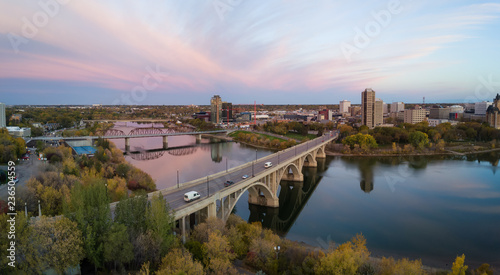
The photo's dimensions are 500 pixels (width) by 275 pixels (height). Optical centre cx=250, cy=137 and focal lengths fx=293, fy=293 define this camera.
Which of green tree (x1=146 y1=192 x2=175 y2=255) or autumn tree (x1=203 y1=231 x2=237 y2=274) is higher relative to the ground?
green tree (x1=146 y1=192 x2=175 y2=255)

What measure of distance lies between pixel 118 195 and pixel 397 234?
18441 mm

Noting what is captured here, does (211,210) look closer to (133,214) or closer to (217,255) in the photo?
(217,255)

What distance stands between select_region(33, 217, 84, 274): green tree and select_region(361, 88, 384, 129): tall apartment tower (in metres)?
77.1

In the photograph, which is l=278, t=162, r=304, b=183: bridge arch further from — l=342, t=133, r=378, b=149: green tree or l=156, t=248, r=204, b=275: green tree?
l=156, t=248, r=204, b=275: green tree

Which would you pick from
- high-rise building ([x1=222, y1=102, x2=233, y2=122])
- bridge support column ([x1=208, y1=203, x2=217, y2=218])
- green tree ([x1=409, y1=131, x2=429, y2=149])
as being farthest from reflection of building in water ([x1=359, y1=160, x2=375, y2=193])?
high-rise building ([x1=222, y1=102, x2=233, y2=122])

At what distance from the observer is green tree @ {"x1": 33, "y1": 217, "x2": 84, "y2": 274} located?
9992 mm

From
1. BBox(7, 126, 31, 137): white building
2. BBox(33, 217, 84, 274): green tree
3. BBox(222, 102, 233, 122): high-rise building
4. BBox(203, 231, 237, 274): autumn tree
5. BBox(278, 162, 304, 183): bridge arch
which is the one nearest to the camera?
BBox(33, 217, 84, 274): green tree

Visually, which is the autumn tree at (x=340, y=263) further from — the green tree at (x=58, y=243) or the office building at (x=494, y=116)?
the office building at (x=494, y=116)

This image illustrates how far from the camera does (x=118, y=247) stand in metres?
10.8

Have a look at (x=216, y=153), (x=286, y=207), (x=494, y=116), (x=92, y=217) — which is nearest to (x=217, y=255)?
(x=92, y=217)

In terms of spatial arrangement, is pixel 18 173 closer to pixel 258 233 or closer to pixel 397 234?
pixel 258 233

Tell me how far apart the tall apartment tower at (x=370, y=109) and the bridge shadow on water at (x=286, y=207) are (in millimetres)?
47948

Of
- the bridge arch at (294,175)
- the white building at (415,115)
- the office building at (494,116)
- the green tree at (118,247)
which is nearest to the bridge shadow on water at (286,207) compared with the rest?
the bridge arch at (294,175)

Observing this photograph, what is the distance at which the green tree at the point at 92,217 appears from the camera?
10.7 metres
